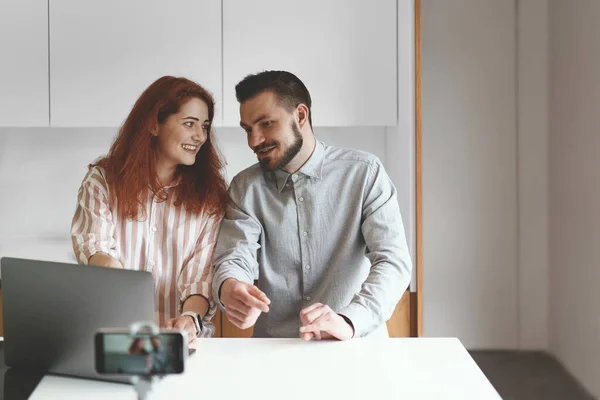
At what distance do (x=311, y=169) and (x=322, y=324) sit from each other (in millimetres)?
577

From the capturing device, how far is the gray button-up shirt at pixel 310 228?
2152mm

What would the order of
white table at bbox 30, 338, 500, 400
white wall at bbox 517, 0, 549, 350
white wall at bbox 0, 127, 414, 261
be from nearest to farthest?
white table at bbox 30, 338, 500, 400, white wall at bbox 0, 127, 414, 261, white wall at bbox 517, 0, 549, 350

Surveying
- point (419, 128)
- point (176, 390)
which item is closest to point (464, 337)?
point (419, 128)

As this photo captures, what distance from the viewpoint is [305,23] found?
11.1ft

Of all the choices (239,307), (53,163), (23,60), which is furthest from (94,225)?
(53,163)

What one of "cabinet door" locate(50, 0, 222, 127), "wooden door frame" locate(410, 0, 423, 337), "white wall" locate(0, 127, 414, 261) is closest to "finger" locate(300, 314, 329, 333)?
"wooden door frame" locate(410, 0, 423, 337)

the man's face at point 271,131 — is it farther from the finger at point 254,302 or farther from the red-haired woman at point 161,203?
the finger at point 254,302

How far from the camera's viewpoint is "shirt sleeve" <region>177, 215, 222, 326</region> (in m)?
2.08

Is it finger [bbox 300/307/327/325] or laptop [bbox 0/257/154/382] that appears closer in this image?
laptop [bbox 0/257/154/382]

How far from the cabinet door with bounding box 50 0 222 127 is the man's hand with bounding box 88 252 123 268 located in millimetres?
1507

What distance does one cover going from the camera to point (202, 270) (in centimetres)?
213

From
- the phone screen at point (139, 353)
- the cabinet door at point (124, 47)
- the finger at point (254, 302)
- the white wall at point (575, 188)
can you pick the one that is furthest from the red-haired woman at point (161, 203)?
the white wall at point (575, 188)

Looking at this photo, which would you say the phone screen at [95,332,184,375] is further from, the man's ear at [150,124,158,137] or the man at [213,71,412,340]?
the man's ear at [150,124,158,137]

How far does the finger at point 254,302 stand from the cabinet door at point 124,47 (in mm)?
1765
